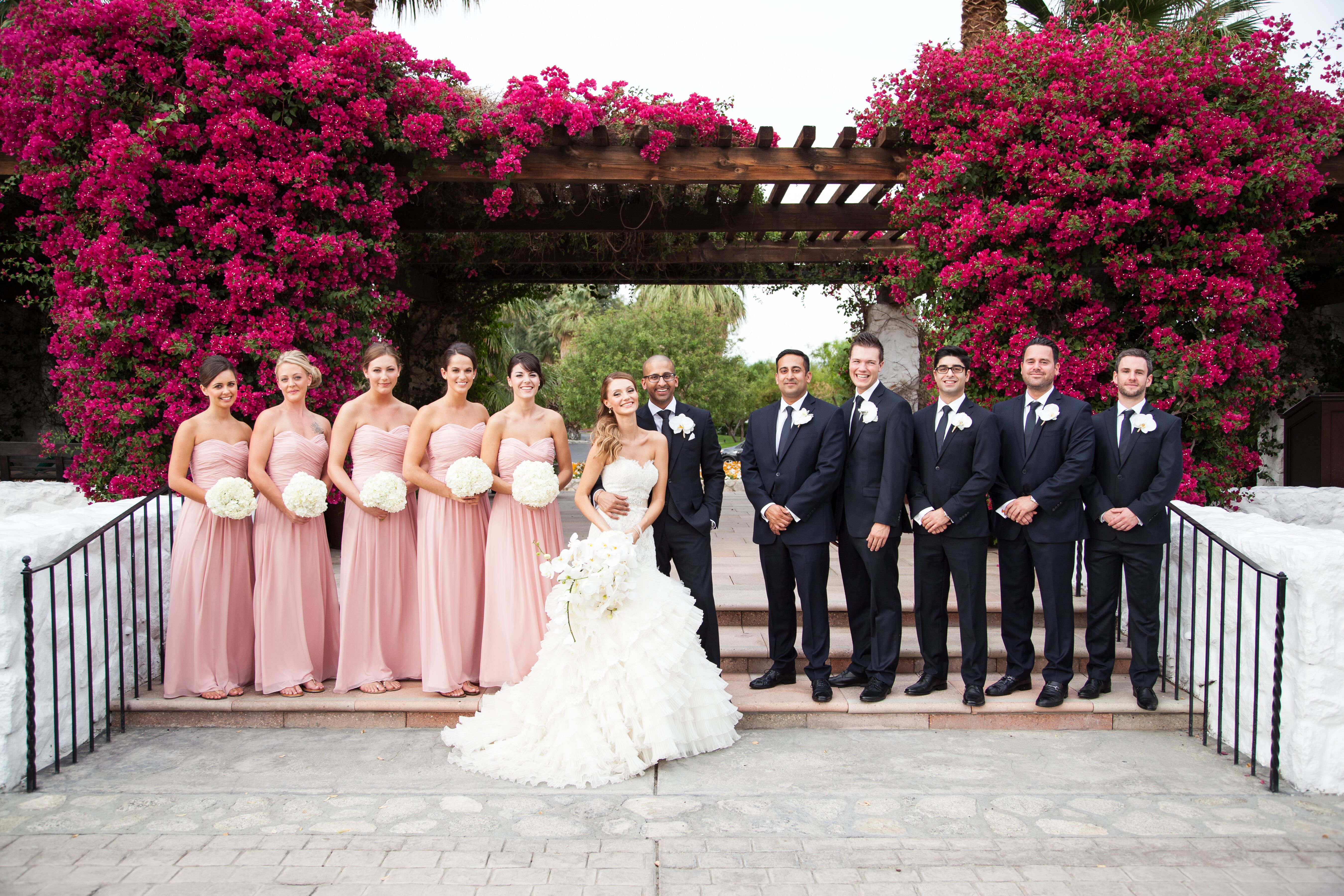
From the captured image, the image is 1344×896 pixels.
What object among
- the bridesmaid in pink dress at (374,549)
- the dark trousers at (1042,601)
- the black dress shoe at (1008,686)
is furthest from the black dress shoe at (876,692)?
the bridesmaid in pink dress at (374,549)

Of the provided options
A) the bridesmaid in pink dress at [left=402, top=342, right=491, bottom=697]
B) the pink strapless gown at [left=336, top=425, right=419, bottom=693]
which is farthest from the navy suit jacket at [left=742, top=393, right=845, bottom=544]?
the pink strapless gown at [left=336, top=425, right=419, bottom=693]

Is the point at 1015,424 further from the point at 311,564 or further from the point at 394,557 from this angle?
the point at 311,564

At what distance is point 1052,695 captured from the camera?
15.9 feet

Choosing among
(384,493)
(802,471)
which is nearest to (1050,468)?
(802,471)

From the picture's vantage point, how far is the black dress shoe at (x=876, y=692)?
4.95 meters

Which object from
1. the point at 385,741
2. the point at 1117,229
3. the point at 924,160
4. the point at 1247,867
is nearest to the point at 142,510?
the point at 385,741

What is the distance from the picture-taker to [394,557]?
5215 mm

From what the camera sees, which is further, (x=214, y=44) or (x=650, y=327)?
(x=650, y=327)

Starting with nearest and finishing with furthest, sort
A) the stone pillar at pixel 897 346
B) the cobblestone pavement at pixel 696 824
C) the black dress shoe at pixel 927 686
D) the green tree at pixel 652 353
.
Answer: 1. the cobblestone pavement at pixel 696 824
2. the black dress shoe at pixel 927 686
3. the stone pillar at pixel 897 346
4. the green tree at pixel 652 353

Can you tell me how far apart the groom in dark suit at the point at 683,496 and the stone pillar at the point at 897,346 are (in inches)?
320

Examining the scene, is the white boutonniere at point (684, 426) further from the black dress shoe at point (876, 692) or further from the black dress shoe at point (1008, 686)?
the black dress shoe at point (1008, 686)

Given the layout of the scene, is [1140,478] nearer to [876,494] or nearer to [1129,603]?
[1129,603]

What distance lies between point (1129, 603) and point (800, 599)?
71.8 inches

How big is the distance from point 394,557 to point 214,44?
4.73m
